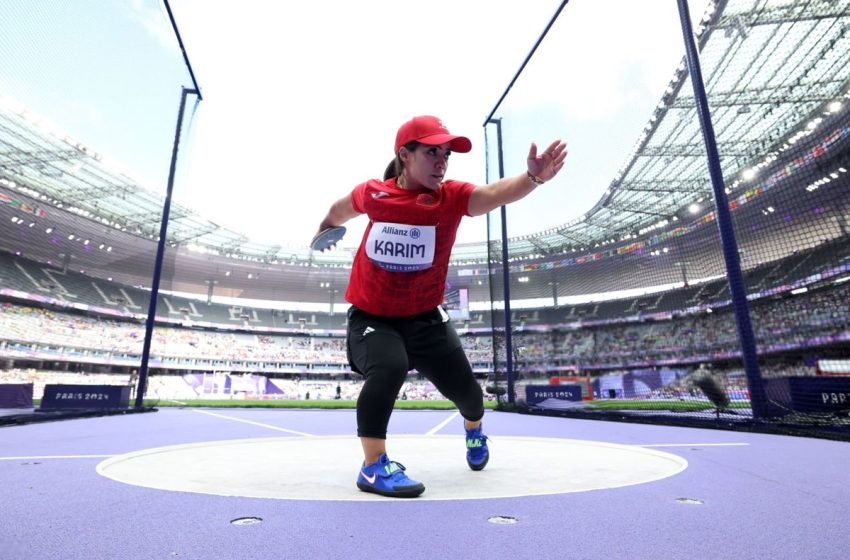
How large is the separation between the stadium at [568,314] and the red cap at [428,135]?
5.22ft

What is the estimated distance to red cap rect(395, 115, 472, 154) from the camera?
2.06 metres

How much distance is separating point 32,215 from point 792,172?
35046 millimetres

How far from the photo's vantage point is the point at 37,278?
27094 millimetres

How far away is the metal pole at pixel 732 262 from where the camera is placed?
436 centimetres

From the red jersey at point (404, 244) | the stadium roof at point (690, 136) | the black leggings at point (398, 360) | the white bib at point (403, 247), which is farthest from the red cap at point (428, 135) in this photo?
the stadium roof at point (690, 136)

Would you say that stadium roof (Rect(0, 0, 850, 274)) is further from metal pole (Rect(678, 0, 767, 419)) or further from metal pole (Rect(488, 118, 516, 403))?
metal pole (Rect(678, 0, 767, 419))

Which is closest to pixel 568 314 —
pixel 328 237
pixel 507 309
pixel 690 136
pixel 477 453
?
pixel 690 136

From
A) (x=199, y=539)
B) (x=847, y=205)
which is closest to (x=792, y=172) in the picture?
(x=847, y=205)

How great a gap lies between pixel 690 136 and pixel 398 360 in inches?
744

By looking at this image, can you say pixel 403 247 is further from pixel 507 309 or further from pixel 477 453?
pixel 507 309

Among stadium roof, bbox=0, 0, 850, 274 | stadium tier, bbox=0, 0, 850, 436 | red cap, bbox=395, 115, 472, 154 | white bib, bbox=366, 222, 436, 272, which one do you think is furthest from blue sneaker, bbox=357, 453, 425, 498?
stadium roof, bbox=0, 0, 850, 274

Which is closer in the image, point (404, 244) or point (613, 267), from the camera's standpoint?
point (404, 244)

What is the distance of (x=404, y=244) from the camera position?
2160mm

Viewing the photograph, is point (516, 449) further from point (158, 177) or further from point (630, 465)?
point (158, 177)
